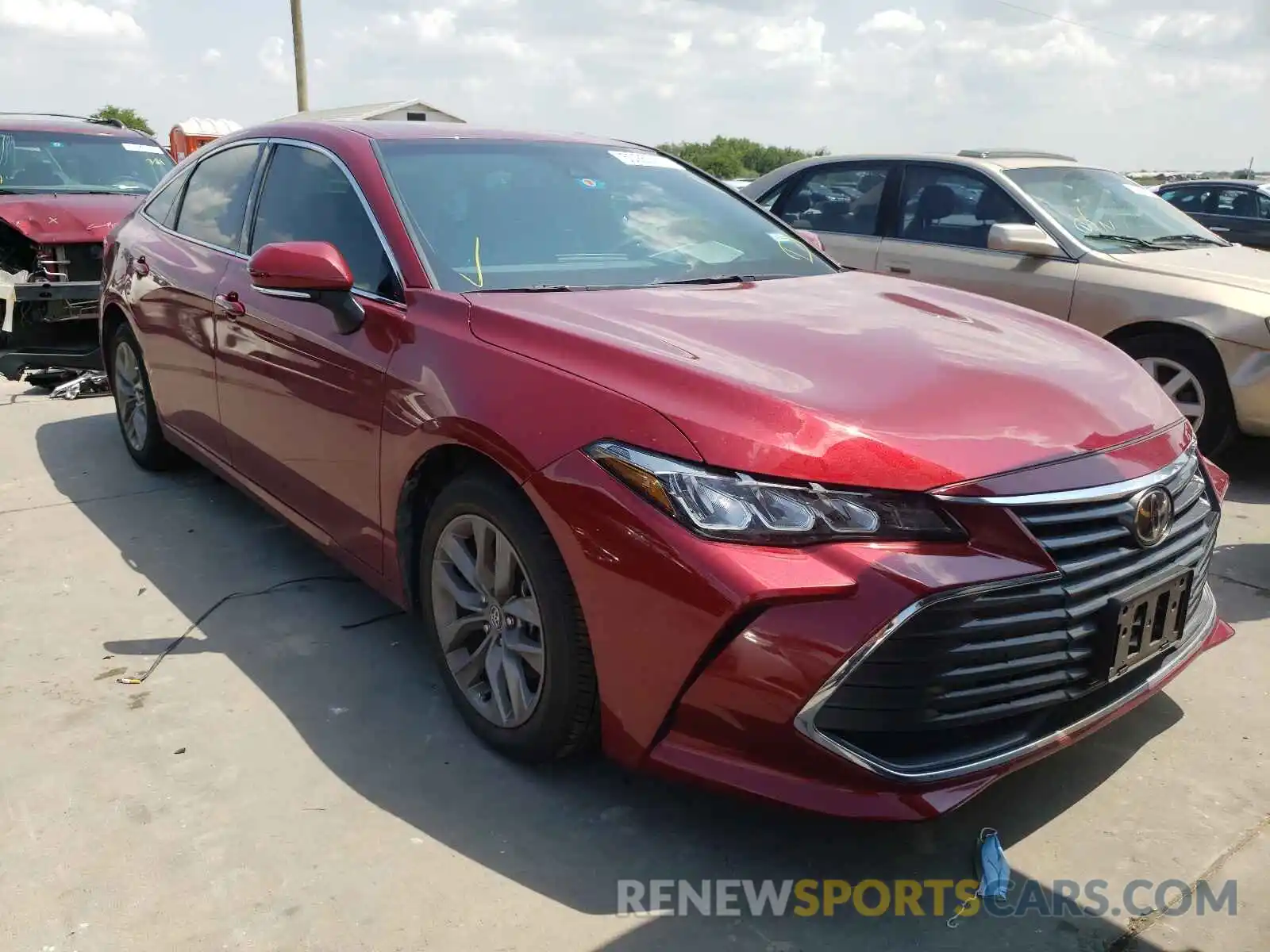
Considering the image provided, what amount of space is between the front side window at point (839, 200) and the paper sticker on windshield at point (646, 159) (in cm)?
282

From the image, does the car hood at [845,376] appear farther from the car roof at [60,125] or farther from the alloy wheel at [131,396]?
the car roof at [60,125]

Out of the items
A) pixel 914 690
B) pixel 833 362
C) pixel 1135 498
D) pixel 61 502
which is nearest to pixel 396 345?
pixel 833 362

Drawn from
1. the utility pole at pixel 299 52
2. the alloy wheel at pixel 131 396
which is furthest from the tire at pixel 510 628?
the utility pole at pixel 299 52

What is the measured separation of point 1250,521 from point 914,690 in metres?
3.44

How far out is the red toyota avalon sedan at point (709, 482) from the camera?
2049mm

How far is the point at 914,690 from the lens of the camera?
2.02 meters

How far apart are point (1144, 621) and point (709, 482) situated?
1011mm

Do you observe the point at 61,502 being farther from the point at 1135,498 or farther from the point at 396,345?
the point at 1135,498

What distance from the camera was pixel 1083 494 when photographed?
2172 mm

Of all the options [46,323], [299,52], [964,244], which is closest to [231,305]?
[964,244]

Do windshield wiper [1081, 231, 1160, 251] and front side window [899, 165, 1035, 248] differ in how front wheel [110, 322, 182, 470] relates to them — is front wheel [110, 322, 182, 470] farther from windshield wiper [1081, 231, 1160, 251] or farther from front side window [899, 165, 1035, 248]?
windshield wiper [1081, 231, 1160, 251]

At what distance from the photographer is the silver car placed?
5172 millimetres

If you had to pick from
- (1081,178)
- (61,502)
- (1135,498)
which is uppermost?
(1081,178)

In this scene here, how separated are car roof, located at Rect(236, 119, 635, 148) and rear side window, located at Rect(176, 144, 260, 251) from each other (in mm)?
222
